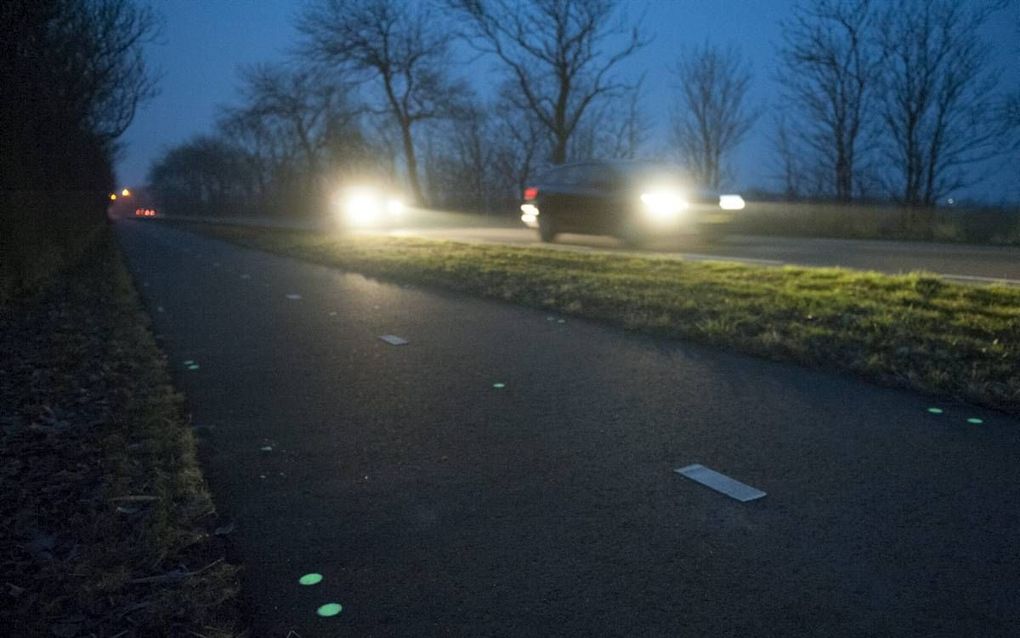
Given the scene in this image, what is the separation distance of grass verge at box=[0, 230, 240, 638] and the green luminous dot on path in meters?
0.26

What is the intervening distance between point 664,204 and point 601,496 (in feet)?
39.0

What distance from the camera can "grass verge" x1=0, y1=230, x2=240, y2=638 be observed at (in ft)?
8.11

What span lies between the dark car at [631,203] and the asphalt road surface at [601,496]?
29.1ft

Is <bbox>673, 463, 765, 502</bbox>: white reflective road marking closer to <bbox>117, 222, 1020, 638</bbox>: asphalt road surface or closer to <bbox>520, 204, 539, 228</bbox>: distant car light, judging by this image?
<bbox>117, 222, 1020, 638</bbox>: asphalt road surface

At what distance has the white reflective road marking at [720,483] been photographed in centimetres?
324

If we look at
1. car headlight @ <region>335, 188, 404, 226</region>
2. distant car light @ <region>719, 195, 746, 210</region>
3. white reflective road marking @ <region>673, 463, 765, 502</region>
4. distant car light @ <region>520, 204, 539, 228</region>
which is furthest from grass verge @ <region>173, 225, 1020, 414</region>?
car headlight @ <region>335, 188, 404, 226</region>

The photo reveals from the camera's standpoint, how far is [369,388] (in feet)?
17.0

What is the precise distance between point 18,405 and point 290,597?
3344mm

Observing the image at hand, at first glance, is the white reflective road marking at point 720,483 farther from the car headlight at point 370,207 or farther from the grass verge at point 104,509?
the car headlight at point 370,207

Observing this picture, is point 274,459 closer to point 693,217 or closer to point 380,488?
point 380,488

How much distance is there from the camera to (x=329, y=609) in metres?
2.48

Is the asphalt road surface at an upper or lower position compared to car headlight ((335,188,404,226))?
lower

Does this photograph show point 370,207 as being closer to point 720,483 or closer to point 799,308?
point 799,308

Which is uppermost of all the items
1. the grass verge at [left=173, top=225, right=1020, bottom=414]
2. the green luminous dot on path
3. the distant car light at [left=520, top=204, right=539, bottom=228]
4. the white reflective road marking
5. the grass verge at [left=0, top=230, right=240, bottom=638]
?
the distant car light at [left=520, top=204, right=539, bottom=228]
